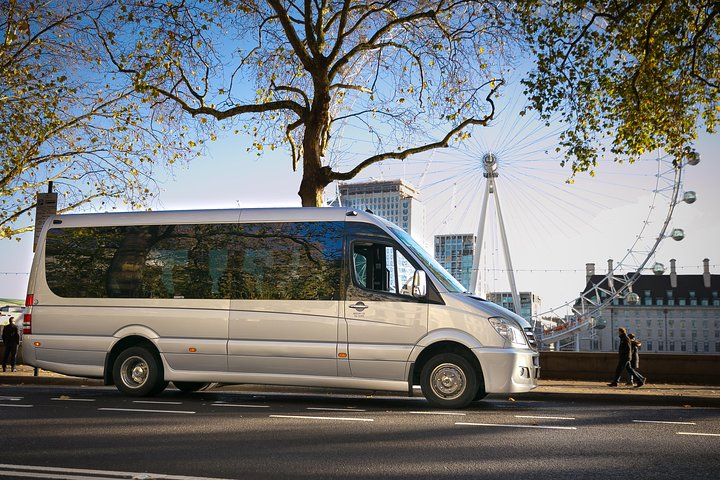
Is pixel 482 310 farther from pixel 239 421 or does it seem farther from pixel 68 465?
pixel 68 465

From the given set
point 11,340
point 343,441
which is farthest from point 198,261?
point 11,340

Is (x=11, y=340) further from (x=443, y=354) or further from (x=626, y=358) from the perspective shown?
(x=626, y=358)

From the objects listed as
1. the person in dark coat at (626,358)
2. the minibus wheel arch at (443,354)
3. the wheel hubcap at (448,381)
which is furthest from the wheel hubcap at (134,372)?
the person in dark coat at (626,358)

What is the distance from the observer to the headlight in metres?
11.4

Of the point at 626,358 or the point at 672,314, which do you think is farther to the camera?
the point at 672,314

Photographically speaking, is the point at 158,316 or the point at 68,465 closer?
the point at 68,465

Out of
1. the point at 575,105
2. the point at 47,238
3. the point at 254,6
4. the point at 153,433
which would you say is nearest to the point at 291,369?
the point at 153,433

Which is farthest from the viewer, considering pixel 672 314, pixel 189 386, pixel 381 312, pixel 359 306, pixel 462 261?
pixel 672 314

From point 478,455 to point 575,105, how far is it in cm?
1492

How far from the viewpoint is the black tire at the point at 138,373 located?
12945 mm

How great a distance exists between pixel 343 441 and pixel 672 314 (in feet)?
436

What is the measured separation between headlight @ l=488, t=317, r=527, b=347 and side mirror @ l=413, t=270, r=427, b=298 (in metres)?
1.00

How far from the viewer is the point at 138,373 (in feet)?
42.9

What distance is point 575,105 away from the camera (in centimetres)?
2048
